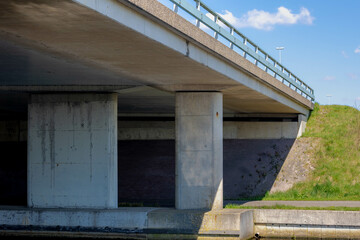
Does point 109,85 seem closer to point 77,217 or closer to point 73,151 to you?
point 73,151

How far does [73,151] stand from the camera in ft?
72.1

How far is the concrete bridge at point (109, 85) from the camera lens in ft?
39.2

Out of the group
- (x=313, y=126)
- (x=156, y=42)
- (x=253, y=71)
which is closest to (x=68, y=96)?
(x=253, y=71)

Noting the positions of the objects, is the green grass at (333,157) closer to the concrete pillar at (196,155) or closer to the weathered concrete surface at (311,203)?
the weathered concrete surface at (311,203)

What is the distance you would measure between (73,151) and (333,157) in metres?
18.0

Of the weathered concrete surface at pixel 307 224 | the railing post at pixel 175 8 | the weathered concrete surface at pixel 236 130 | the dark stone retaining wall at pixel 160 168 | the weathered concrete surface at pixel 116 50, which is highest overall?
the railing post at pixel 175 8

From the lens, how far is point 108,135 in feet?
71.5

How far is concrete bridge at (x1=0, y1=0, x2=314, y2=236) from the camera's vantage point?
1195 cm

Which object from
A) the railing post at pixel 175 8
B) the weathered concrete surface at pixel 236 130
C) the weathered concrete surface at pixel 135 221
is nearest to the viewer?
the railing post at pixel 175 8

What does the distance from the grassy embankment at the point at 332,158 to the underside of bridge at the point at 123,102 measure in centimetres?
208

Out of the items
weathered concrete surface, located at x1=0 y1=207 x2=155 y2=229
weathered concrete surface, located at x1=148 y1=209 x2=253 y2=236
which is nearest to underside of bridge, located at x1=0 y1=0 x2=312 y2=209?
weathered concrete surface, located at x1=0 y1=207 x2=155 y2=229

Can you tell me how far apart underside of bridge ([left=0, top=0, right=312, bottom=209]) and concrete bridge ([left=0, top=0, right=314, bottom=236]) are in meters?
0.04

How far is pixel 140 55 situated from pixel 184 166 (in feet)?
25.4

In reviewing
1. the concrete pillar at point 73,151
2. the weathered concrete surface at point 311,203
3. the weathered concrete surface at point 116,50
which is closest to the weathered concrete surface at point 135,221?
the concrete pillar at point 73,151
